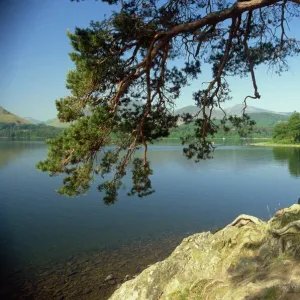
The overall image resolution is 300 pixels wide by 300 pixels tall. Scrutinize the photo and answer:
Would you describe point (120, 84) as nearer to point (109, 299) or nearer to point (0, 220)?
point (109, 299)

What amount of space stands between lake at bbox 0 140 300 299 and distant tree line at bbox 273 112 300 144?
4496cm

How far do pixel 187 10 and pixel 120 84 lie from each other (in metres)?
2.15

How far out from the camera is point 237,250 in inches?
172

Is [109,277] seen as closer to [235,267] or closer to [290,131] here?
[235,267]

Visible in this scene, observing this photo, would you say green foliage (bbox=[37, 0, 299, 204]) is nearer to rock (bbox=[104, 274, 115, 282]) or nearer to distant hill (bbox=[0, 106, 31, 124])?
distant hill (bbox=[0, 106, 31, 124])

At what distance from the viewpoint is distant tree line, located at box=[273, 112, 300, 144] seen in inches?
2381

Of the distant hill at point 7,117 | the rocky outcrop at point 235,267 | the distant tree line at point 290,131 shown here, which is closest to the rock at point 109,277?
the rocky outcrop at point 235,267

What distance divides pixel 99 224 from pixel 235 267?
26.6 ft

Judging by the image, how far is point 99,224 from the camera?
37.6ft

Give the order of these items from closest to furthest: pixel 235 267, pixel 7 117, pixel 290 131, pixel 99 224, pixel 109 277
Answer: pixel 235 267 → pixel 109 277 → pixel 99 224 → pixel 7 117 → pixel 290 131

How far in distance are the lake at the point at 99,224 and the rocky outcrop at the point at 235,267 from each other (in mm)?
1648

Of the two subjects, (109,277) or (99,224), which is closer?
(109,277)

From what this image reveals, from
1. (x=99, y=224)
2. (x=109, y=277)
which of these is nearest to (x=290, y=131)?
(x=99, y=224)

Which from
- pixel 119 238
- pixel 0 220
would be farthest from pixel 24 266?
pixel 0 220
